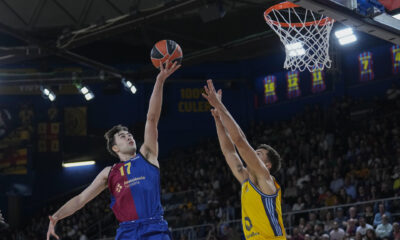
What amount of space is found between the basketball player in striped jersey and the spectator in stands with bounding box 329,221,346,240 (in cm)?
831

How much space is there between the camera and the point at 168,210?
20688 mm

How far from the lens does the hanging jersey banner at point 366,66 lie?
858 inches

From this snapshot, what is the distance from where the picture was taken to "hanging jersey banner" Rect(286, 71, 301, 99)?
2407 cm

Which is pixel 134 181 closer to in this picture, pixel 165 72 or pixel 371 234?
pixel 165 72

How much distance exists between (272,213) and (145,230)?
122 cm

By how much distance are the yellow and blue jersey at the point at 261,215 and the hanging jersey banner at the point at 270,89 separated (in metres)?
19.7

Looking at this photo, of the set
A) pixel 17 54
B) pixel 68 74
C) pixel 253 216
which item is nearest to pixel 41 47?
pixel 17 54

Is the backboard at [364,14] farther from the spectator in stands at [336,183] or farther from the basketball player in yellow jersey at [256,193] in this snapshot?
the spectator in stands at [336,183]

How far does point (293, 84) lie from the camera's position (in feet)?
79.7

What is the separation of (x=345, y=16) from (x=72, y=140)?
18.4 m

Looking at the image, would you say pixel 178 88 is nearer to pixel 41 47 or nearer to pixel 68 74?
pixel 68 74

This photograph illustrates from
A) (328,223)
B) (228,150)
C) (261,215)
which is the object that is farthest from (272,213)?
(328,223)

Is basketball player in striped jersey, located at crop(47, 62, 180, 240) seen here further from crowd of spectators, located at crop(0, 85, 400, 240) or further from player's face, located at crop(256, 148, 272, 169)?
crowd of spectators, located at crop(0, 85, 400, 240)

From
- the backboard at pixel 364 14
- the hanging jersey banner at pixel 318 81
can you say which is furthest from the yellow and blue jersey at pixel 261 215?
the hanging jersey banner at pixel 318 81
